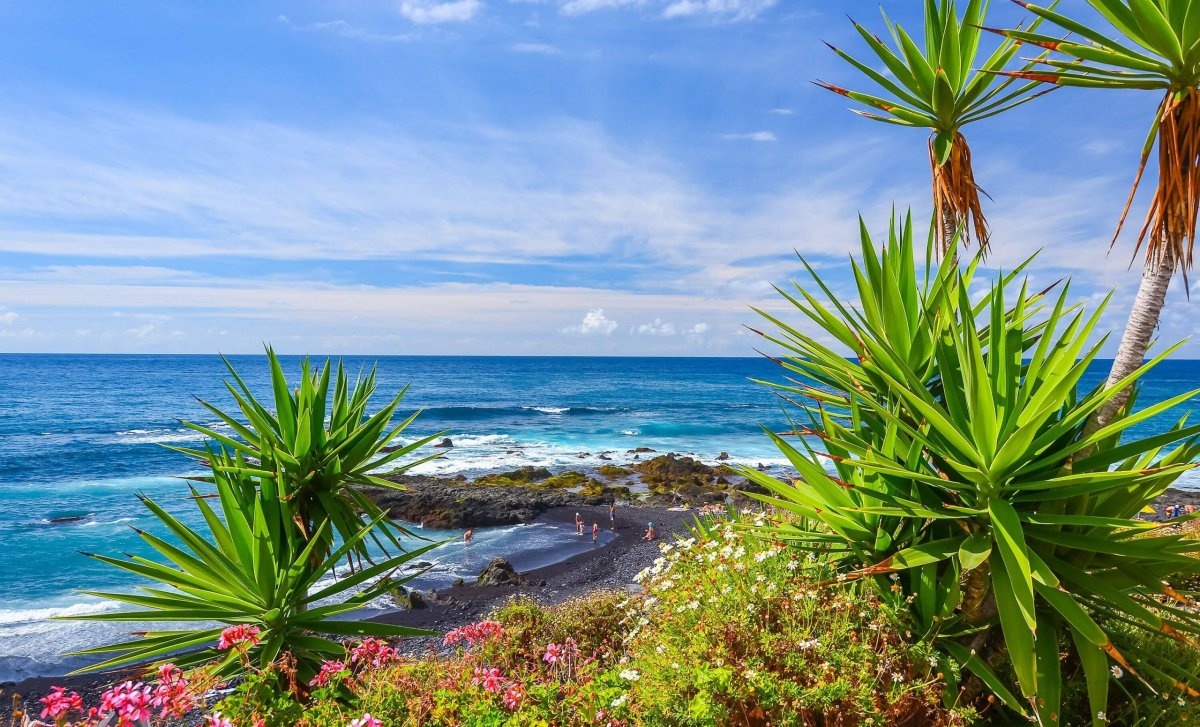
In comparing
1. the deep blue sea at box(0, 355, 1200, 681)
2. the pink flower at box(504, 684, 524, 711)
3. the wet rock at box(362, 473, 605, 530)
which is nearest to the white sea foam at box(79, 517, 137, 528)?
the deep blue sea at box(0, 355, 1200, 681)

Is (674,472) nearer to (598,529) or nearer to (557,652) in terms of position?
(598,529)

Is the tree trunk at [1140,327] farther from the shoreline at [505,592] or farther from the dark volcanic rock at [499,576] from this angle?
the dark volcanic rock at [499,576]

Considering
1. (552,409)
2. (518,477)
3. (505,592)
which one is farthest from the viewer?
(552,409)

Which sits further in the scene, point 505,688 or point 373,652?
point 505,688

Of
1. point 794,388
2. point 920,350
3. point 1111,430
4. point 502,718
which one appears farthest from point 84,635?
point 1111,430

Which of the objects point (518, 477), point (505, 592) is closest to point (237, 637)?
point (505, 592)

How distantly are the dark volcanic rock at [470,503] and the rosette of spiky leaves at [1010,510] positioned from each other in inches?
711

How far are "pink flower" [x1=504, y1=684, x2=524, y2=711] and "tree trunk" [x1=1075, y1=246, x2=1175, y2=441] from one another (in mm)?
3414

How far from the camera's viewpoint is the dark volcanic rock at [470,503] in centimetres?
2100

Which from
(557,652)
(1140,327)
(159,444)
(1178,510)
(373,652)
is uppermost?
(1140,327)

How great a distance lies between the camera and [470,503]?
21734mm

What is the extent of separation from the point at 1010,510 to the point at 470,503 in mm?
20111

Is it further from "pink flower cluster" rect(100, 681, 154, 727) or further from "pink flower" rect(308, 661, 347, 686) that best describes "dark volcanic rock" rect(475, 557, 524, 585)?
"pink flower cluster" rect(100, 681, 154, 727)

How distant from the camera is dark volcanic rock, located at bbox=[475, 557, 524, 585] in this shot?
14.8 meters
